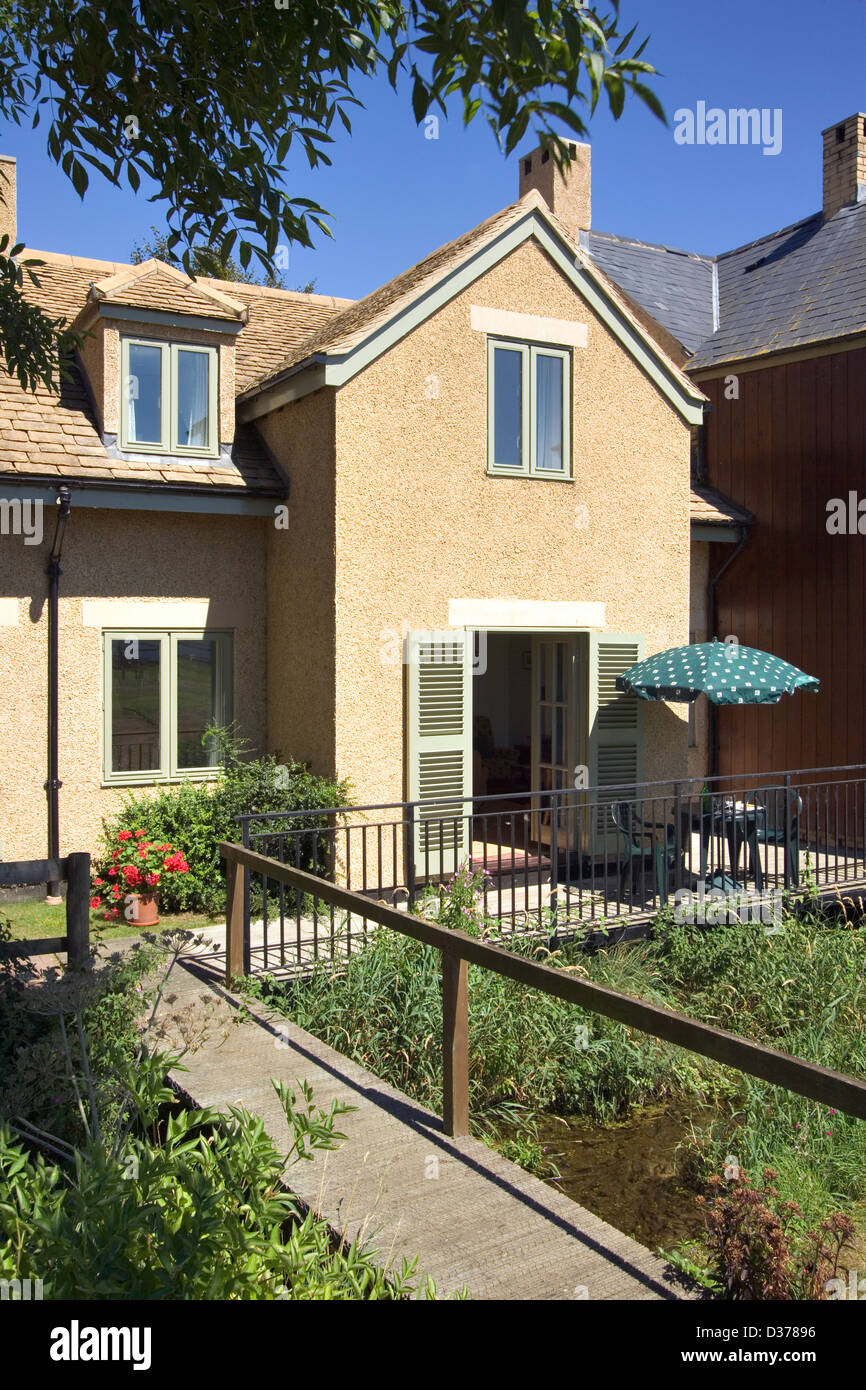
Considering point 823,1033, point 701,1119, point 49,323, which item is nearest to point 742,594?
point 823,1033

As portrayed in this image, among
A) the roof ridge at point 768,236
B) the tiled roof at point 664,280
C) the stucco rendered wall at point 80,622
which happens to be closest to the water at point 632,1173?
the stucco rendered wall at point 80,622

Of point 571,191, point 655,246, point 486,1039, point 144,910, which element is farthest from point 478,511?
point 571,191

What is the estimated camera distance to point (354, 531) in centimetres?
998

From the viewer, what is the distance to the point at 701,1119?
6.75 metres

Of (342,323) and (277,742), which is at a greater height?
(342,323)

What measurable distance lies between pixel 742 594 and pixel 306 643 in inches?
258

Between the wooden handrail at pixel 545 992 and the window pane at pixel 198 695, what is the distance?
4.04 metres

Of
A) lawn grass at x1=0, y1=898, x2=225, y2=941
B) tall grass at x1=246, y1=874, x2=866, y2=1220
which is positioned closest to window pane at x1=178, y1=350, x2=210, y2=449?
lawn grass at x1=0, y1=898, x2=225, y2=941

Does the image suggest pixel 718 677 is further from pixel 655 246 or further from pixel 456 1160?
pixel 655 246

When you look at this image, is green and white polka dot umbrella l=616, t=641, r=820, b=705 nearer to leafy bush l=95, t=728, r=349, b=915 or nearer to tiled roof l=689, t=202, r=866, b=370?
leafy bush l=95, t=728, r=349, b=915

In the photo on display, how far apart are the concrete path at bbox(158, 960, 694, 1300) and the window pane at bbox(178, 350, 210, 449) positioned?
6952mm

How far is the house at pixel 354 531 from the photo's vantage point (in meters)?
9.99

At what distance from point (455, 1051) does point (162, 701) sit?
6.58m
